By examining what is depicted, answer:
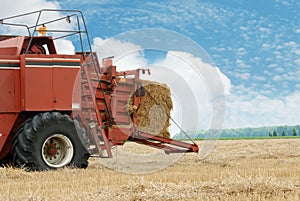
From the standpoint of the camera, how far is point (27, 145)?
8148 millimetres

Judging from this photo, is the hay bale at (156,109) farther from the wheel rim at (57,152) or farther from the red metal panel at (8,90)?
the red metal panel at (8,90)

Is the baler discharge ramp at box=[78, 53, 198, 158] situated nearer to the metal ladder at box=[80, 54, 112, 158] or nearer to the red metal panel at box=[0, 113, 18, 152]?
the metal ladder at box=[80, 54, 112, 158]

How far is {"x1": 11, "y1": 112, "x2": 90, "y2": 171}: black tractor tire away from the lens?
8.16m

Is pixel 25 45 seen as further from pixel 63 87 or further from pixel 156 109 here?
pixel 156 109

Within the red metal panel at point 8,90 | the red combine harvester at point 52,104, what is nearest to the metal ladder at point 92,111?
the red combine harvester at point 52,104

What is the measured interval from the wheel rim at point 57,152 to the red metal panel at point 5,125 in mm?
680

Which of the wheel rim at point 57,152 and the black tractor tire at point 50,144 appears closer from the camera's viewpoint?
the black tractor tire at point 50,144

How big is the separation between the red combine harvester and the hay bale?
806 mm

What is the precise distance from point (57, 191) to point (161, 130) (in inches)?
197

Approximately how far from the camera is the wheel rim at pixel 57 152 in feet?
27.7

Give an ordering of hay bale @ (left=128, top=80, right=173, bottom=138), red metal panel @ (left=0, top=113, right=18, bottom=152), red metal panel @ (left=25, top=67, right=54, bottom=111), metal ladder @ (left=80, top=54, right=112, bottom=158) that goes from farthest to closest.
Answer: hay bale @ (left=128, top=80, right=173, bottom=138)
metal ladder @ (left=80, top=54, right=112, bottom=158)
red metal panel @ (left=25, top=67, right=54, bottom=111)
red metal panel @ (left=0, top=113, right=18, bottom=152)

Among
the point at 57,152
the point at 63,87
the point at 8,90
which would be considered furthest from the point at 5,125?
the point at 63,87

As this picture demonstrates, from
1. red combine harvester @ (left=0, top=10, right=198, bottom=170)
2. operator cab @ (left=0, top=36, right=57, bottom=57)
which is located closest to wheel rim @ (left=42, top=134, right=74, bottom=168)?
red combine harvester @ (left=0, top=10, right=198, bottom=170)

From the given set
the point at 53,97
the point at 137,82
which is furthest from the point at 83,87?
the point at 137,82
